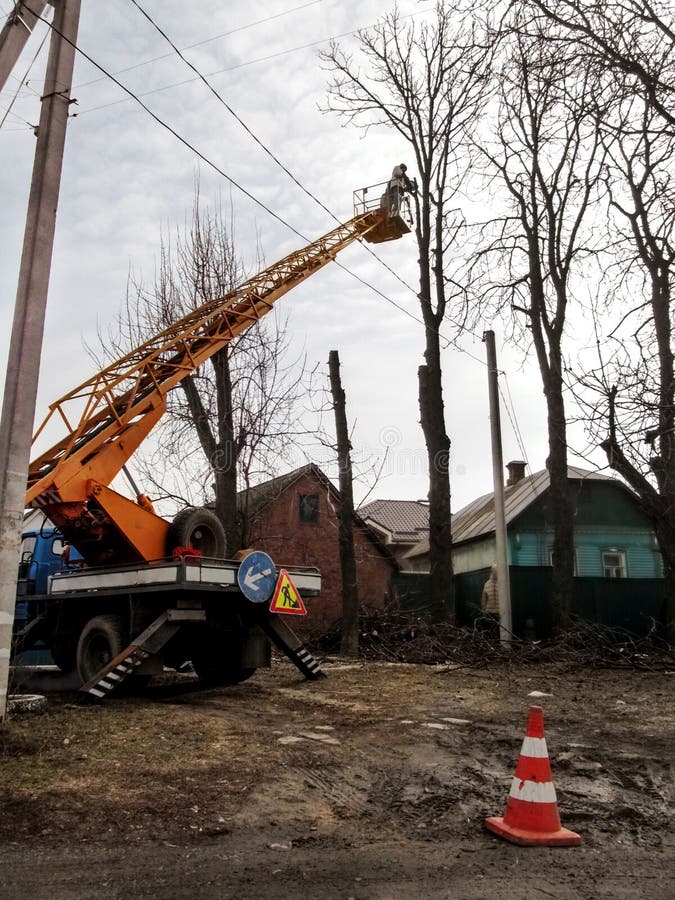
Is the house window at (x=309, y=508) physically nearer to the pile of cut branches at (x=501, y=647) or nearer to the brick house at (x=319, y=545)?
the brick house at (x=319, y=545)

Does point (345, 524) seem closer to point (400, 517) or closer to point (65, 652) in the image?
point (65, 652)

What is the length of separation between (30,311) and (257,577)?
436 centimetres

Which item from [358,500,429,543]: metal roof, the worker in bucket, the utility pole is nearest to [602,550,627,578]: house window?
the utility pole

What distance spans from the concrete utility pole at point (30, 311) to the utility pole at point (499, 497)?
955 cm

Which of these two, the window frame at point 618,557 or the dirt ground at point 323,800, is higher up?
the window frame at point 618,557

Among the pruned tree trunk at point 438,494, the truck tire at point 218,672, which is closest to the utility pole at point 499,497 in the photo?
the pruned tree trunk at point 438,494

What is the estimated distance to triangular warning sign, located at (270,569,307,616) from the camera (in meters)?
10.2

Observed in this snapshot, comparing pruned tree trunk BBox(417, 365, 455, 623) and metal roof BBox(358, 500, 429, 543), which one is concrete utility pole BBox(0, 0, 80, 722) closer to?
pruned tree trunk BBox(417, 365, 455, 623)

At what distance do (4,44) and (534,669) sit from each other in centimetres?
1085

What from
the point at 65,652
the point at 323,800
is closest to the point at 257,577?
the point at 65,652

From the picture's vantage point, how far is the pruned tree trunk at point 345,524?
16516 mm

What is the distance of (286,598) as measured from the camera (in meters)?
10.3

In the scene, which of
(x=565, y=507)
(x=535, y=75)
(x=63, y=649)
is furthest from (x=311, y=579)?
(x=565, y=507)

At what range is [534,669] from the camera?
12188 mm
